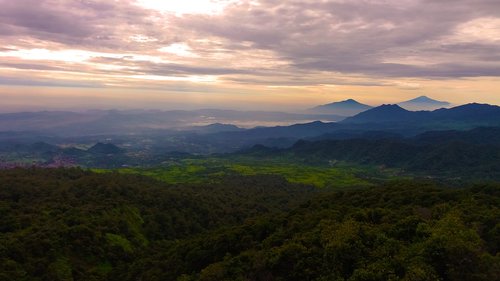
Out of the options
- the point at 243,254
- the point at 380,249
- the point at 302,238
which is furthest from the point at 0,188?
the point at 380,249

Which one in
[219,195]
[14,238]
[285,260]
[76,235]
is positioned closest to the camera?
[285,260]

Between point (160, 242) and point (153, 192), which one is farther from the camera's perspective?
point (153, 192)

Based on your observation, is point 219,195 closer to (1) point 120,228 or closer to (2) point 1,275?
(1) point 120,228

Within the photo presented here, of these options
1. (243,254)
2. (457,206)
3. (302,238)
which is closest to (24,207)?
(243,254)

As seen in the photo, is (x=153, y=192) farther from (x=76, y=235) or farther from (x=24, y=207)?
(x=76, y=235)

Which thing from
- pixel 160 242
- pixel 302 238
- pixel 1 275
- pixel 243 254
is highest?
pixel 302 238

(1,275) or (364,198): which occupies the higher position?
(364,198)

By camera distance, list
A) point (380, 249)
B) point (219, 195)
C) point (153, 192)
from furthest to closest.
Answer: point (219, 195)
point (153, 192)
point (380, 249)
